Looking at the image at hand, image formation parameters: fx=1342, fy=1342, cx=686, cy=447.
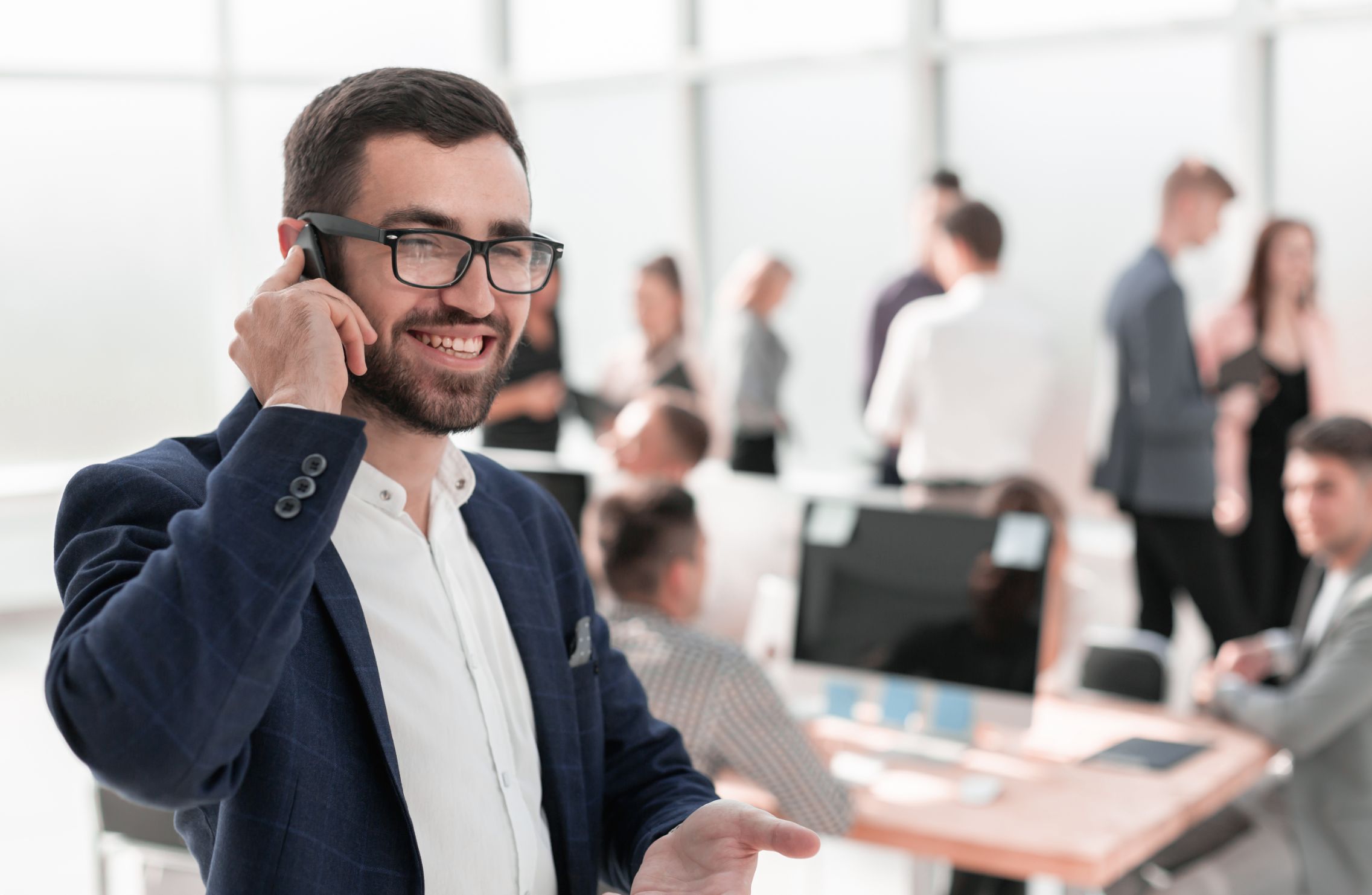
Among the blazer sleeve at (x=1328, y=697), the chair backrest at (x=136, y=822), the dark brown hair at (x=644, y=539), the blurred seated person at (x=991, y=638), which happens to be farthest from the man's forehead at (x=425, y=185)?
the blazer sleeve at (x=1328, y=697)

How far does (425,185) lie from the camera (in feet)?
Result: 4.02

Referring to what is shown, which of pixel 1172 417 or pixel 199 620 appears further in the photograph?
pixel 1172 417

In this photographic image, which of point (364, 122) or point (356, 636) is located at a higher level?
point (364, 122)

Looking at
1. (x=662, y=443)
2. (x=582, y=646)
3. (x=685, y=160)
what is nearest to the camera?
(x=582, y=646)

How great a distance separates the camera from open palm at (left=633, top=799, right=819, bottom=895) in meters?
1.24

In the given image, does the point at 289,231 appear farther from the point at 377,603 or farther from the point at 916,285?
the point at 916,285

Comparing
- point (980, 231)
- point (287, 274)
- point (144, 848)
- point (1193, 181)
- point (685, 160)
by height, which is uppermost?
point (685, 160)

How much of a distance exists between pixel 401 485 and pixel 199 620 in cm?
39

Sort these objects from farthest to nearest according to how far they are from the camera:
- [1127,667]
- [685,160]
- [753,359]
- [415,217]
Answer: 1. [685,160]
2. [753,359]
3. [1127,667]
4. [415,217]

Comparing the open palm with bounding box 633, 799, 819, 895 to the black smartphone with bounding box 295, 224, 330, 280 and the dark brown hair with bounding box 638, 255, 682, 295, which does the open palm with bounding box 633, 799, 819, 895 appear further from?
the dark brown hair with bounding box 638, 255, 682, 295

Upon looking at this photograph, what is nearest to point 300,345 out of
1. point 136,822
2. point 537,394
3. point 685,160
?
point 136,822

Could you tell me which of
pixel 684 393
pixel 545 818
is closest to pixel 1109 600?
pixel 684 393

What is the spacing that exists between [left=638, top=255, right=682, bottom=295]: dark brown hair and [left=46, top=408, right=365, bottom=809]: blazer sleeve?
4035 mm

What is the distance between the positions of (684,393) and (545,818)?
3546mm
